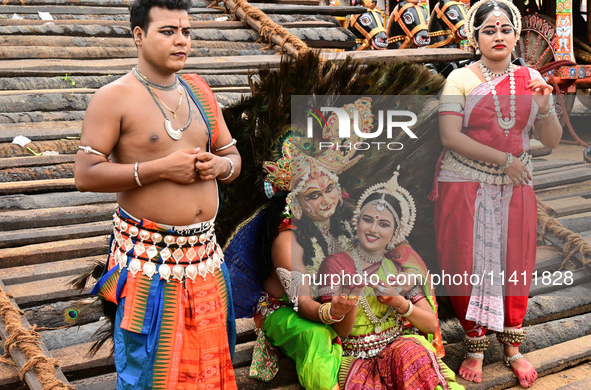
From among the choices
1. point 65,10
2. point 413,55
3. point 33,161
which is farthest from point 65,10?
point 413,55

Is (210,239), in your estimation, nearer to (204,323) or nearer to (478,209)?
(204,323)

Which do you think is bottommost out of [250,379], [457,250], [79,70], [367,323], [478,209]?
[250,379]

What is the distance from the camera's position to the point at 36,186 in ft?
12.4

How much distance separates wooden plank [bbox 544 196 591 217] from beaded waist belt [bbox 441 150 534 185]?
2.43 meters

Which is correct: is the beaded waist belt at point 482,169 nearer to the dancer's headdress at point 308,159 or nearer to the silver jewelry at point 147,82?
the dancer's headdress at point 308,159

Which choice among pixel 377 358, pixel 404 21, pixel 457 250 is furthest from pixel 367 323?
pixel 404 21

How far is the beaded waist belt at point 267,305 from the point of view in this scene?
269cm

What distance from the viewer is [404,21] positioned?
907 centimetres

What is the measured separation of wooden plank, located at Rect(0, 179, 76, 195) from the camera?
12.1 ft

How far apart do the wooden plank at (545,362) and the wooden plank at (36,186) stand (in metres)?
2.63

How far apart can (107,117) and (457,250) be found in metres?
1.68

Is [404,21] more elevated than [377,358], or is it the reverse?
[404,21]

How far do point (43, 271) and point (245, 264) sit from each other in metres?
1.28

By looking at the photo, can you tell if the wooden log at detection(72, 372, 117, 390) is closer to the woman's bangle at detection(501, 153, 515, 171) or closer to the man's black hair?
the man's black hair
